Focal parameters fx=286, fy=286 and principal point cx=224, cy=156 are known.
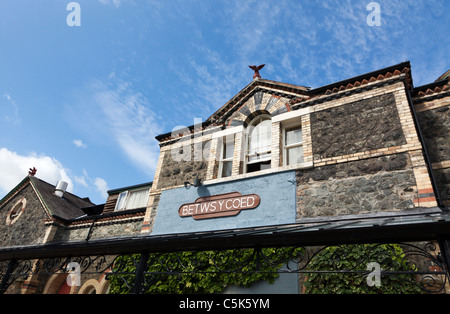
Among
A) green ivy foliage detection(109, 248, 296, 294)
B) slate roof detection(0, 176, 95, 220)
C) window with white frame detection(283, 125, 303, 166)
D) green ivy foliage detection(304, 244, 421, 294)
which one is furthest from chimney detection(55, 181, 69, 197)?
green ivy foliage detection(304, 244, 421, 294)

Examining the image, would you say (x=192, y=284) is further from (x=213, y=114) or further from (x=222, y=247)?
(x=213, y=114)

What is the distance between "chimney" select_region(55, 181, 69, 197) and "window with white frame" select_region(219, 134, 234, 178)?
13168 millimetres

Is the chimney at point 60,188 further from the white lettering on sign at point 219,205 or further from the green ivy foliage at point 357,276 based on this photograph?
the green ivy foliage at point 357,276

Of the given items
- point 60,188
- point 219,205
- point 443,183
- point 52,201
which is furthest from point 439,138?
point 60,188

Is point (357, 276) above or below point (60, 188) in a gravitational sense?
below

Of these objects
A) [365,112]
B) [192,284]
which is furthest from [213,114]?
[192,284]

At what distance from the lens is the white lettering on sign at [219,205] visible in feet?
27.2

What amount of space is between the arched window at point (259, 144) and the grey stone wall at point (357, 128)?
1.61m

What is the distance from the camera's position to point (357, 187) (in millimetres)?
7059

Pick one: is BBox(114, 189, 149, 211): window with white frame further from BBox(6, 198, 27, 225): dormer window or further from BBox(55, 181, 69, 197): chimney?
BBox(55, 181, 69, 197): chimney

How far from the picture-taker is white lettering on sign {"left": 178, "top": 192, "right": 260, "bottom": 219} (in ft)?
27.2

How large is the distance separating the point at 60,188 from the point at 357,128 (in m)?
Result: 17.9

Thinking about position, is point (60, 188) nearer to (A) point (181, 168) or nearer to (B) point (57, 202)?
(B) point (57, 202)
